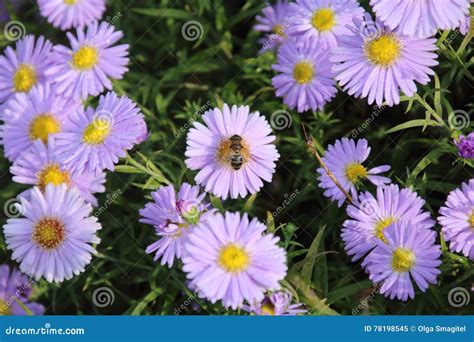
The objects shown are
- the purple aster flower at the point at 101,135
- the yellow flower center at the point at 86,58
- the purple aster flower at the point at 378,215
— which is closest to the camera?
the purple aster flower at the point at 378,215

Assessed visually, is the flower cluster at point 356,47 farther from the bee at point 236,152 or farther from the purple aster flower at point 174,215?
the purple aster flower at point 174,215

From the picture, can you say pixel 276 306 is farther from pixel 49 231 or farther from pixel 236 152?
pixel 49 231

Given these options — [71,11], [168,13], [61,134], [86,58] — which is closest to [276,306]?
[61,134]

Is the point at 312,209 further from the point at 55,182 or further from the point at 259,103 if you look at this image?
the point at 55,182

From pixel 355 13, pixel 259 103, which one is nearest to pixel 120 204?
pixel 259 103

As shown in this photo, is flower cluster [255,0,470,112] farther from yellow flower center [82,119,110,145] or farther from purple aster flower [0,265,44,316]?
purple aster flower [0,265,44,316]

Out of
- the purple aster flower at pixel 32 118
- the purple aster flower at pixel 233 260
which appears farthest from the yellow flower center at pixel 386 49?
the purple aster flower at pixel 32 118
